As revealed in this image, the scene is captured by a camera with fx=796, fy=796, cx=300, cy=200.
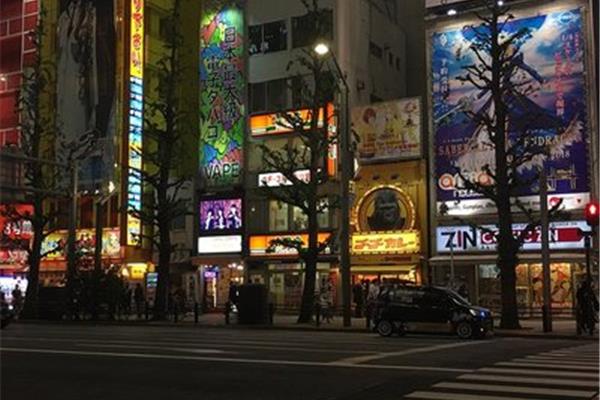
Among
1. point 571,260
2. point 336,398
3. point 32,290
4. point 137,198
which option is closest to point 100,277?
point 32,290

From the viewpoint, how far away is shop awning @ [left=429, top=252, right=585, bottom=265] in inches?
1421

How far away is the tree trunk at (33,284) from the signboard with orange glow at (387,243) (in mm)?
16224

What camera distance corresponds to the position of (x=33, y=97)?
4303cm

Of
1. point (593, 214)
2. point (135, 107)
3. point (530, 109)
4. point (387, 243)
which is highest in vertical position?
point (135, 107)

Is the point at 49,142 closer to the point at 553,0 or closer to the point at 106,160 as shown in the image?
the point at 106,160

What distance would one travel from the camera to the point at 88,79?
52781mm

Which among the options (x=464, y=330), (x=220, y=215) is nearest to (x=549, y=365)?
(x=464, y=330)

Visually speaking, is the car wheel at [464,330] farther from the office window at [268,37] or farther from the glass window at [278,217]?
the office window at [268,37]

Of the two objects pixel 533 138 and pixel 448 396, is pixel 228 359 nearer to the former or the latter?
pixel 448 396

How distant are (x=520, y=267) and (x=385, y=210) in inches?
288

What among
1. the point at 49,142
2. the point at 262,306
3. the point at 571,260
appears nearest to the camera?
the point at 262,306

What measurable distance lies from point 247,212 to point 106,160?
11.4 metres

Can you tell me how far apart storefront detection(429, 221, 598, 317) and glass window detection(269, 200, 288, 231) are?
9.03 metres

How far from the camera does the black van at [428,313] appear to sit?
958 inches
